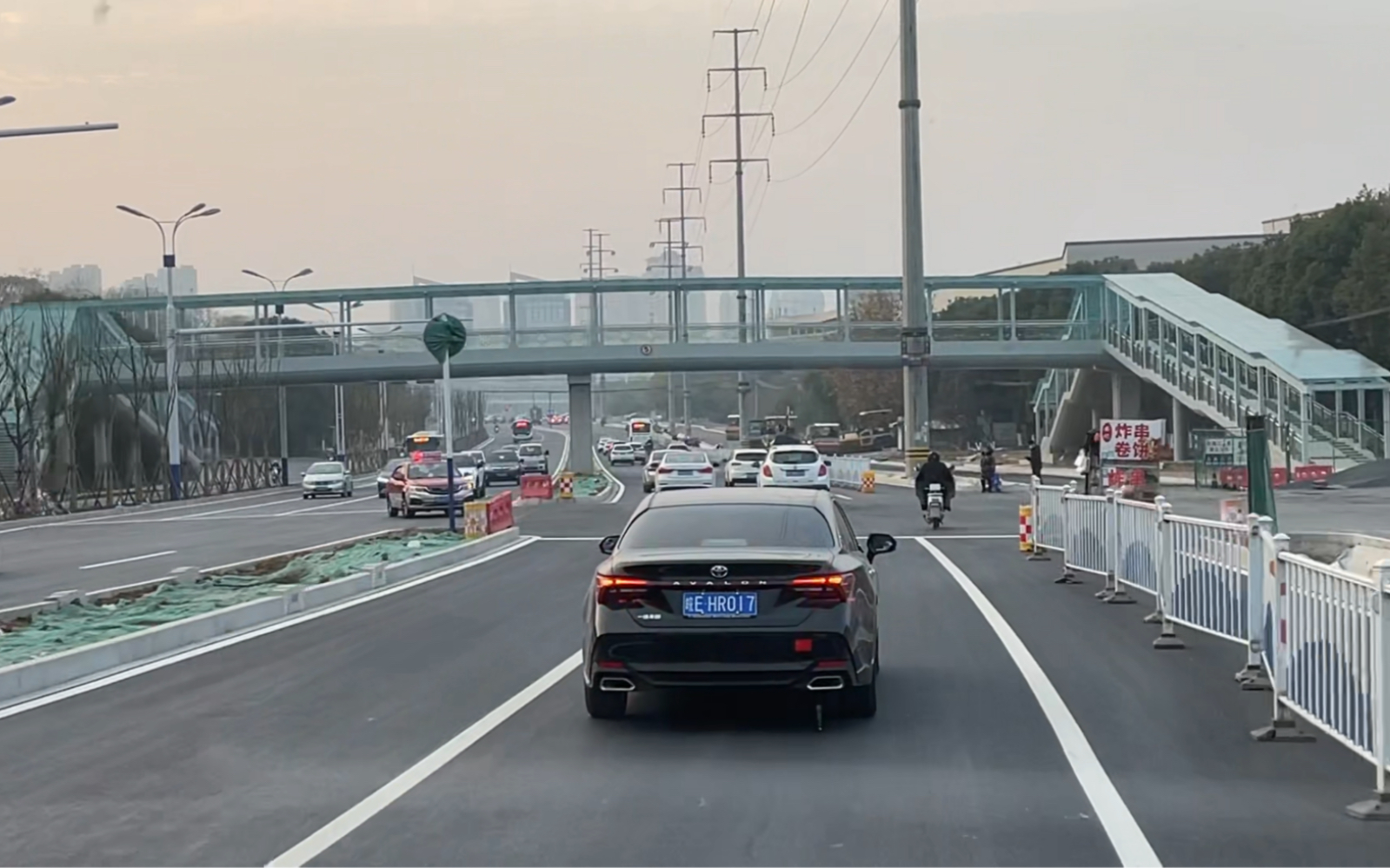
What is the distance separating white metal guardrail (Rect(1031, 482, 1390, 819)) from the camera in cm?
849

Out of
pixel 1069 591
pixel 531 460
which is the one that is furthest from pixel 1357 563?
pixel 531 460

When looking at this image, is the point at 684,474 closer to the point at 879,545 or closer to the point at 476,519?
the point at 476,519

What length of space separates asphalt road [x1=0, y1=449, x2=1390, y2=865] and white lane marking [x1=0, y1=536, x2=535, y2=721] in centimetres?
15

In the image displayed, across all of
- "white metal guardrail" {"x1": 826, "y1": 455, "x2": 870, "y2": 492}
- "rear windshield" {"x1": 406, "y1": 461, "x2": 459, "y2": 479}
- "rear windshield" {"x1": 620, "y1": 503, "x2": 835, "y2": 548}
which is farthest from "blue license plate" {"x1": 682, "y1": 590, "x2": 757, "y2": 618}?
"white metal guardrail" {"x1": 826, "y1": 455, "x2": 870, "y2": 492}

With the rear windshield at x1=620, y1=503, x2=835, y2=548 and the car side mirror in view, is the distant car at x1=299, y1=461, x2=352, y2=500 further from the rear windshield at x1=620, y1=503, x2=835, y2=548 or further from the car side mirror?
the rear windshield at x1=620, y1=503, x2=835, y2=548

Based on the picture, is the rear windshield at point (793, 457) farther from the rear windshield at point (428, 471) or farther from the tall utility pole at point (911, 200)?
the rear windshield at point (428, 471)

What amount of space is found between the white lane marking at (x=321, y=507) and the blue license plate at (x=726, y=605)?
3939 centimetres

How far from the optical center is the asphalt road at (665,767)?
7754 millimetres

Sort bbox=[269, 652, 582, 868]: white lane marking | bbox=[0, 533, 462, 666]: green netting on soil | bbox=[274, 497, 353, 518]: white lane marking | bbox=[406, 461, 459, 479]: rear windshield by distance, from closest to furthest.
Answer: bbox=[269, 652, 582, 868]: white lane marking < bbox=[0, 533, 462, 666]: green netting on soil < bbox=[406, 461, 459, 479]: rear windshield < bbox=[274, 497, 353, 518]: white lane marking

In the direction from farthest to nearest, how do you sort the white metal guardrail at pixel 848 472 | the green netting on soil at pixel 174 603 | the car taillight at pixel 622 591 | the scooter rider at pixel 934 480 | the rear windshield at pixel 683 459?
the white metal guardrail at pixel 848 472 < the rear windshield at pixel 683 459 < the scooter rider at pixel 934 480 < the green netting on soil at pixel 174 603 < the car taillight at pixel 622 591

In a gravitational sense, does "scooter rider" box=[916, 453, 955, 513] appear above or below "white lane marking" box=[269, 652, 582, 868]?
above

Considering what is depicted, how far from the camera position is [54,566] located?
1168 inches

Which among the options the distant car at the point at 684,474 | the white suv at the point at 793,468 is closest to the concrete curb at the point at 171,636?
the white suv at the point at 793,468

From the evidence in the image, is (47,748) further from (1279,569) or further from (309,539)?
(309,539)
